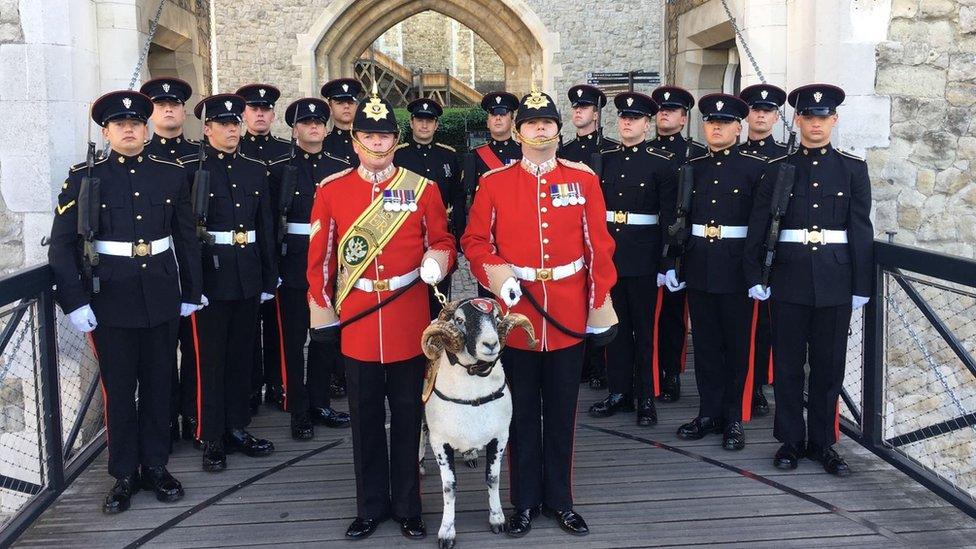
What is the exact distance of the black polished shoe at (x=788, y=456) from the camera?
4406 millimetres

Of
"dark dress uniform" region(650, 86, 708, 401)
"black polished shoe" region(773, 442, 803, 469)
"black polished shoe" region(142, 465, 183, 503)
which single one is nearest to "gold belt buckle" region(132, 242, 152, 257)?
"black polished shoe" region(142, 465, 183, 503)

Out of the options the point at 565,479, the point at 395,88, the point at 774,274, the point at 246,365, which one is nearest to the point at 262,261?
the point at 246,365

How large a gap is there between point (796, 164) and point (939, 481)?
1.57 m

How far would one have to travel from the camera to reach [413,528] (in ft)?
12.2

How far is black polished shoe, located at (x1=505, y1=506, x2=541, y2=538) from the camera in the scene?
3.71 meters

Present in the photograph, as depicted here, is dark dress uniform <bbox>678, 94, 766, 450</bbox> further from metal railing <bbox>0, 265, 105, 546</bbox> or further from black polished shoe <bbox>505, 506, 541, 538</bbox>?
metal railing <bbox>0, 265, 105, 546</bbox>

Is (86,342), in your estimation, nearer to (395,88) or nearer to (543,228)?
(543,228)

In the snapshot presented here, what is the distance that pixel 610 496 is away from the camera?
414cm

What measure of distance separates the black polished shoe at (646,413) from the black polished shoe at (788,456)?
0.85 meters

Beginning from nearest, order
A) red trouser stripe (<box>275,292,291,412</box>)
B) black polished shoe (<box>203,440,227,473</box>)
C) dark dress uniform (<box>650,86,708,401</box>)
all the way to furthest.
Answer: black polished shoe (<box>203,440,227,473</box>), red trouser stripe (<box>275,292,291,412</box>), dark dress uniform (<box>650,86,708,401</box>)

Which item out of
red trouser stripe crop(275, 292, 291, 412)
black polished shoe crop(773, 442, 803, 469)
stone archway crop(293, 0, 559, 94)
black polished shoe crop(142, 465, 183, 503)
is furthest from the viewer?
stone archway crop(293, 0, 559, 94)

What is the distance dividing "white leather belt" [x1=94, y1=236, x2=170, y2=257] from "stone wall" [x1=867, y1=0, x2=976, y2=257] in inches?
165

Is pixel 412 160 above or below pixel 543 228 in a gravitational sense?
above

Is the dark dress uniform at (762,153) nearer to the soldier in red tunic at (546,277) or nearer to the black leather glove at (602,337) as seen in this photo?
the black leather glove at (602,337)
